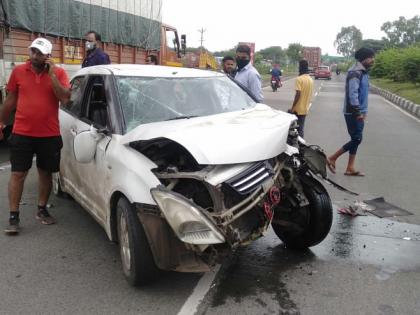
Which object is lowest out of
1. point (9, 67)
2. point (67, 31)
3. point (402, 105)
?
point (402, 105)

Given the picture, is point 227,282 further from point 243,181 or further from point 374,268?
point 374,268

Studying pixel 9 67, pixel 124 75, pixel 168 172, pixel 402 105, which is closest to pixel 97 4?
pixel 9 67

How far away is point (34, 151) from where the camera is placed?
4805 millimetres

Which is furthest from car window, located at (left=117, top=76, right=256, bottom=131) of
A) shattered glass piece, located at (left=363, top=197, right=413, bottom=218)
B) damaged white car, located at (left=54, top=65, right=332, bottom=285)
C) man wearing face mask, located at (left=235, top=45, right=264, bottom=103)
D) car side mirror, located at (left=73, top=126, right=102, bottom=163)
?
shattered glass piece, located at (left=363, top=197, right=413, bottom=218)

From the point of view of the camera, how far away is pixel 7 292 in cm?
355

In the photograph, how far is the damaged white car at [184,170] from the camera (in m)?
3.29

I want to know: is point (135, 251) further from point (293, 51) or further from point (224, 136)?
point (293, 51)

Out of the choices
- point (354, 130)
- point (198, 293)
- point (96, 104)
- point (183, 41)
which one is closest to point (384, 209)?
point (354, 130)

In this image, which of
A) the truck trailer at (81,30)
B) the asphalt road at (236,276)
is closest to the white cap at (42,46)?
the asphalt road at (236,276)

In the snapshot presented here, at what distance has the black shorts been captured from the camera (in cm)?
466

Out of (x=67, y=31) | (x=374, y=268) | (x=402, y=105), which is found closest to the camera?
(x=374, y=268)

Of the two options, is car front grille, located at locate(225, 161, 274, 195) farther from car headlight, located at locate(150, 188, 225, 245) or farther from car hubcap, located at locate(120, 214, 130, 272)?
car hubcap, located at locate(120, 214, 130, 272)

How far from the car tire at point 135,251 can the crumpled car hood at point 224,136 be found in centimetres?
57

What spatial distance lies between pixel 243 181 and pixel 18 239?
8.25 feet
